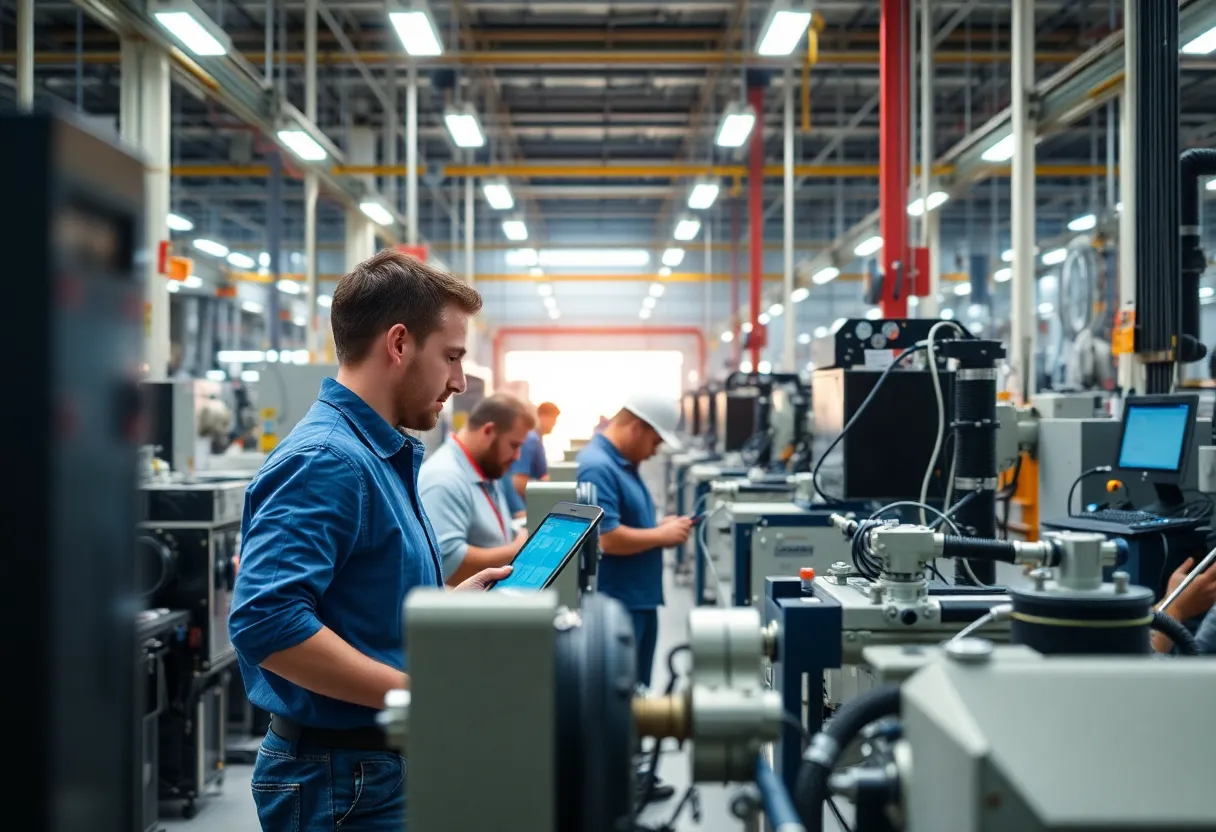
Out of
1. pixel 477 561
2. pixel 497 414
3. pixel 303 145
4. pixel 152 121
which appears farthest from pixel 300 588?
pixel 303 145

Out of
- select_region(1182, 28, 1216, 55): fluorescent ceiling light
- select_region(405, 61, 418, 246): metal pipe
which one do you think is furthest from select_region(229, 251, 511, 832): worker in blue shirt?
select_region(405, 61, 418, 246): metal pipe

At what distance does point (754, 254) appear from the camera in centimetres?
1022

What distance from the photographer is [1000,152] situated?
22.1ft

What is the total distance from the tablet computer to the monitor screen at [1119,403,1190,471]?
2.09m

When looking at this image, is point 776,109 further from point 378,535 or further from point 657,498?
point 378,535

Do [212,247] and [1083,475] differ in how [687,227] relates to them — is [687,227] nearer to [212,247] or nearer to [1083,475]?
[212,247]

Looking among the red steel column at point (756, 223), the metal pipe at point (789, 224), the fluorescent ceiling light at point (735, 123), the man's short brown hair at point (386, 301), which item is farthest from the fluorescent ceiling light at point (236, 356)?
the man's short brown hair at point (386, 301)

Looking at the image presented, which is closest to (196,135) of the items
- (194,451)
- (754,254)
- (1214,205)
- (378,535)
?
(754,254)

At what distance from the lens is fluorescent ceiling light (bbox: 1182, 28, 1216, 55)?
3.92 m

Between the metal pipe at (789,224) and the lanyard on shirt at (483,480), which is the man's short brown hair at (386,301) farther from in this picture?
the metal pipe at (789,224)

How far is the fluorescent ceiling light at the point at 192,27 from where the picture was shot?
450 cm

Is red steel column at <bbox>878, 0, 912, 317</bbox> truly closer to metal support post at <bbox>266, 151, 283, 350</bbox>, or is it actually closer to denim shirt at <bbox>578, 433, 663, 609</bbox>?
denim shirt at <bbox>578, 433, 663, 609</bbox>

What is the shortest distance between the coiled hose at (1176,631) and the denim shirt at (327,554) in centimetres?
102

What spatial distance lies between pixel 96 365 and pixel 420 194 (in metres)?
14.3
